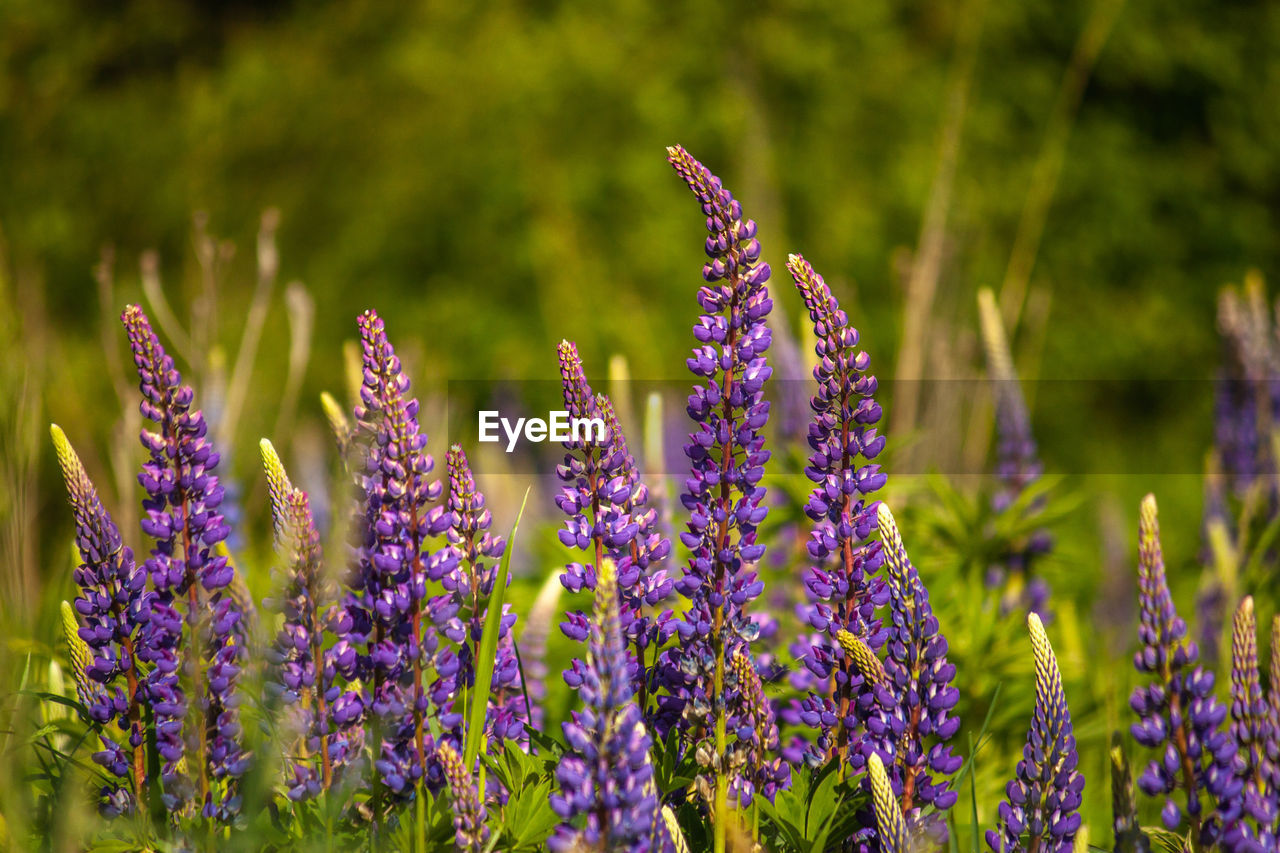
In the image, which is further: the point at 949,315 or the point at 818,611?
the point at 949,315

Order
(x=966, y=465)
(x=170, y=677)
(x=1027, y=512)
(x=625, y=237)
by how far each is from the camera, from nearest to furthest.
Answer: (x=170, y=677)
(x=1027, y=512)
(x=966, y=465)
(x=625, y=237)

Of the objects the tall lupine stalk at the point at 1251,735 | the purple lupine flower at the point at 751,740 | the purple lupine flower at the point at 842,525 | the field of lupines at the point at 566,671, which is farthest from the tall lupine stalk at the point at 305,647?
the tall lupine stalk at the point at 1251,735

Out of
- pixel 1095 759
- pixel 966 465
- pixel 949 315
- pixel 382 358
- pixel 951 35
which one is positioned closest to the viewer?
pixel 382 358

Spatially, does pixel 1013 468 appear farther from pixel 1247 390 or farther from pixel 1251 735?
pixel 1251 735

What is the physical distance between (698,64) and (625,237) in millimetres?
1784

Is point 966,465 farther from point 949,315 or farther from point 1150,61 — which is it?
point 1150,61

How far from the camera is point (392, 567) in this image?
1392mm

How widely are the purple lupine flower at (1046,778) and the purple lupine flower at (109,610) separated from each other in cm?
124

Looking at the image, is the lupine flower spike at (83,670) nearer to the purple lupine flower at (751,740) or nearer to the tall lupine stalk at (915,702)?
the purple lupine flower at (751,740)

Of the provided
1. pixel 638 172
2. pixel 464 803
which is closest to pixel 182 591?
pixel 464 803

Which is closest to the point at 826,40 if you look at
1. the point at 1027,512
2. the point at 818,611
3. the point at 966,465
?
the point at 966,465

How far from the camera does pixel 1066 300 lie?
10508 millimetres

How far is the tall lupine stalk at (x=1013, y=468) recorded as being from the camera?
9.59 feet

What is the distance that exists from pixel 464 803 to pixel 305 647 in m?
0.33
